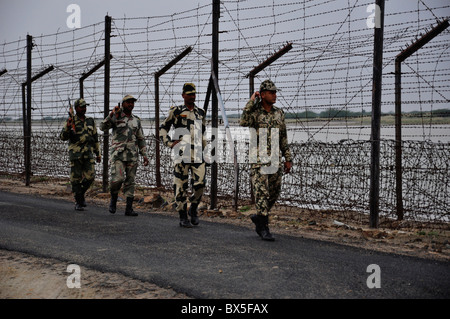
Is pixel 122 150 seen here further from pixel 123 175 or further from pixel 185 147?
pixel 185 147

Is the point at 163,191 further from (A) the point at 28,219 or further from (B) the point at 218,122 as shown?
(A) the point at 28,219

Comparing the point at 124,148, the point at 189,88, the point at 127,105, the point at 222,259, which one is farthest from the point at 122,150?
the point at 222,259

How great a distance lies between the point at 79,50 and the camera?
12367 mm

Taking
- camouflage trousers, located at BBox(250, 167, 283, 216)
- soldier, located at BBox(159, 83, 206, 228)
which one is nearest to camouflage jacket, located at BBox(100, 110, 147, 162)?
soldier, located at BBox(159, 83, 206, 228)

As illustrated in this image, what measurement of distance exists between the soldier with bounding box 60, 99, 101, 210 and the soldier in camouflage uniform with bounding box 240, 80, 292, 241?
12.3ft

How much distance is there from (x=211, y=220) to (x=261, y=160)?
2.03 meters

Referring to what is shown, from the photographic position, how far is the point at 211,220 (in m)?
7.57

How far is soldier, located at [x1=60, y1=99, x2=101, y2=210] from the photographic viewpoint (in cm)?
860

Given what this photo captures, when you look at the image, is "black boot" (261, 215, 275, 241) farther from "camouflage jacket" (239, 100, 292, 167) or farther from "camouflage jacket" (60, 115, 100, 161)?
"camouflage jacket" (60, 115, 100, 161)

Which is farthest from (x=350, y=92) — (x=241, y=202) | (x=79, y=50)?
(x=79, y=50)

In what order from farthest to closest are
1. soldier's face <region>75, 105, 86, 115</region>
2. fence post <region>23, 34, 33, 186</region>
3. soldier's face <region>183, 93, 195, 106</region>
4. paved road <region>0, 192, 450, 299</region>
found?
fence post <region>23, 34, 33, 186</region> → soldier's face <region>75, 105, 86, 115</region> → soldier's face <region>183, 93, 195, 106</region> → paved road <region>0, 192, 450, 299</region>
